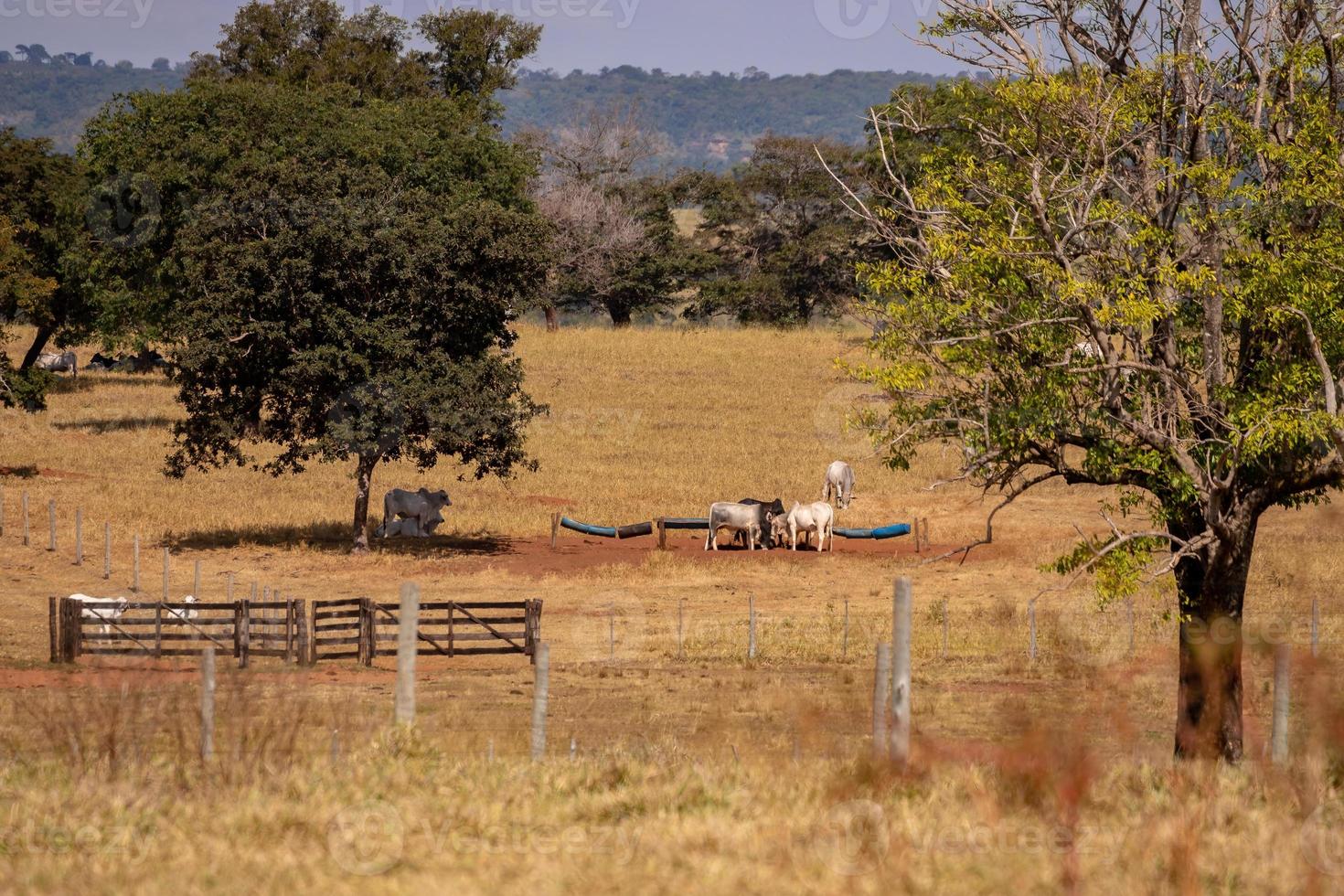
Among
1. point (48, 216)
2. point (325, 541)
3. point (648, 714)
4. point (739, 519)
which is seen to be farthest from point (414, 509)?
point (48, 216)

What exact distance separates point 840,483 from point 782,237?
2625 inches

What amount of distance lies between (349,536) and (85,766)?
105 feet

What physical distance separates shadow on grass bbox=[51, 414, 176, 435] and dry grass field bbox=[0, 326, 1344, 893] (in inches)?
35.9

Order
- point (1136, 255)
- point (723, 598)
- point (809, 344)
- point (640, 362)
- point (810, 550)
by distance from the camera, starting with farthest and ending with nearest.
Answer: point (809, 344) → point (640, 362) → point (810, 550) → point (723, 598) → point (1136, 255)

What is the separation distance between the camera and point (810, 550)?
41344 millimetres

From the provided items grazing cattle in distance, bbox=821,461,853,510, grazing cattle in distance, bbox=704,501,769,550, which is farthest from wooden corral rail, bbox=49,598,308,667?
grazing cattle in distance, bbox=821,461,853,510

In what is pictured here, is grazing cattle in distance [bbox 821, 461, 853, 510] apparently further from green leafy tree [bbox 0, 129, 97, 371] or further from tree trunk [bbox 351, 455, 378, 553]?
green leafy tree [bbox 0, 129, 97, 371]

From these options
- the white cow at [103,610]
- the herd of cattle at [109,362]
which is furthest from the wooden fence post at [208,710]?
the herd of cattle at [109,362]

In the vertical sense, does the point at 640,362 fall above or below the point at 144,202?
below

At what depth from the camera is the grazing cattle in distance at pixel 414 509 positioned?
43156 mm

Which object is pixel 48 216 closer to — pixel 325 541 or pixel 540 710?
pixel 325 541

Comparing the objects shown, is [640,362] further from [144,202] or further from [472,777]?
[472,777]

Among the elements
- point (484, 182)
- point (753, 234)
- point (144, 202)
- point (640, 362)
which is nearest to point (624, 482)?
point (484, 182)

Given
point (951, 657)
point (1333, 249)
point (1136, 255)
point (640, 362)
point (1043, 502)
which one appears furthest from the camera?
point (640, 362)
